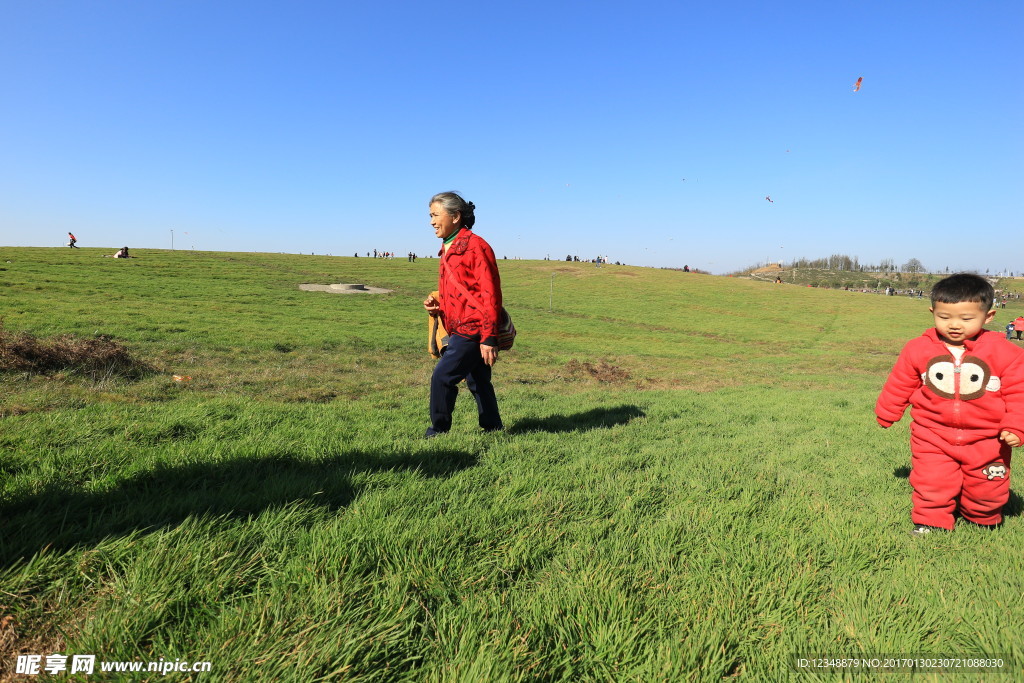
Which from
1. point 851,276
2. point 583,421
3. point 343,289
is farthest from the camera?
point 851,276

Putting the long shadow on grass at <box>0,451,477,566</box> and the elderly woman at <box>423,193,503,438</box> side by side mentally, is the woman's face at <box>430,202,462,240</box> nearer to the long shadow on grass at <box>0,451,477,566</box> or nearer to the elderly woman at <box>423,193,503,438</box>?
the elderly woman at <box>423,193,503,438</box>

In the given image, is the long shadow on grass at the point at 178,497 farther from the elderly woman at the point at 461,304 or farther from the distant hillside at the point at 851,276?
the distant hillside at the point at 851,276

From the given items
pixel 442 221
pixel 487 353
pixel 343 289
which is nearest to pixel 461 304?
pixel 487 353

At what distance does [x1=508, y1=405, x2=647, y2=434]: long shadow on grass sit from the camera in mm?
5348

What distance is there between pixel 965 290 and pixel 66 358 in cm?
1142

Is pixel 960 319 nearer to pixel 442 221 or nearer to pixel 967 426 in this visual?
pixel 967 426

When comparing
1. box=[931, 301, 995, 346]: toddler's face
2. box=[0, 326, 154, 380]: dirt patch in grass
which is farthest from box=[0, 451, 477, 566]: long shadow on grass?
box=[0, 326, 154, 380]: dirt patch in grass

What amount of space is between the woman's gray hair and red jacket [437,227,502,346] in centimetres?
17

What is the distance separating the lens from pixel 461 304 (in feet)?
15.0

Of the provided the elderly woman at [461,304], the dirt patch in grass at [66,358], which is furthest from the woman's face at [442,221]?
the dirt patch in grass at [66,358]

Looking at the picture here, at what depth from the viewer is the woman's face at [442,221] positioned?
15.1 ft

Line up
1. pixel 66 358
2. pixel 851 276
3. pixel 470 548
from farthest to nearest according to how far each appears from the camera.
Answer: pixel 851 276 → pixel 66 358 → pixel 470 548

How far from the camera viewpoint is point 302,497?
105 inches

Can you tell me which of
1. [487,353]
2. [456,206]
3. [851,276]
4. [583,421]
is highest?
[851,276]
